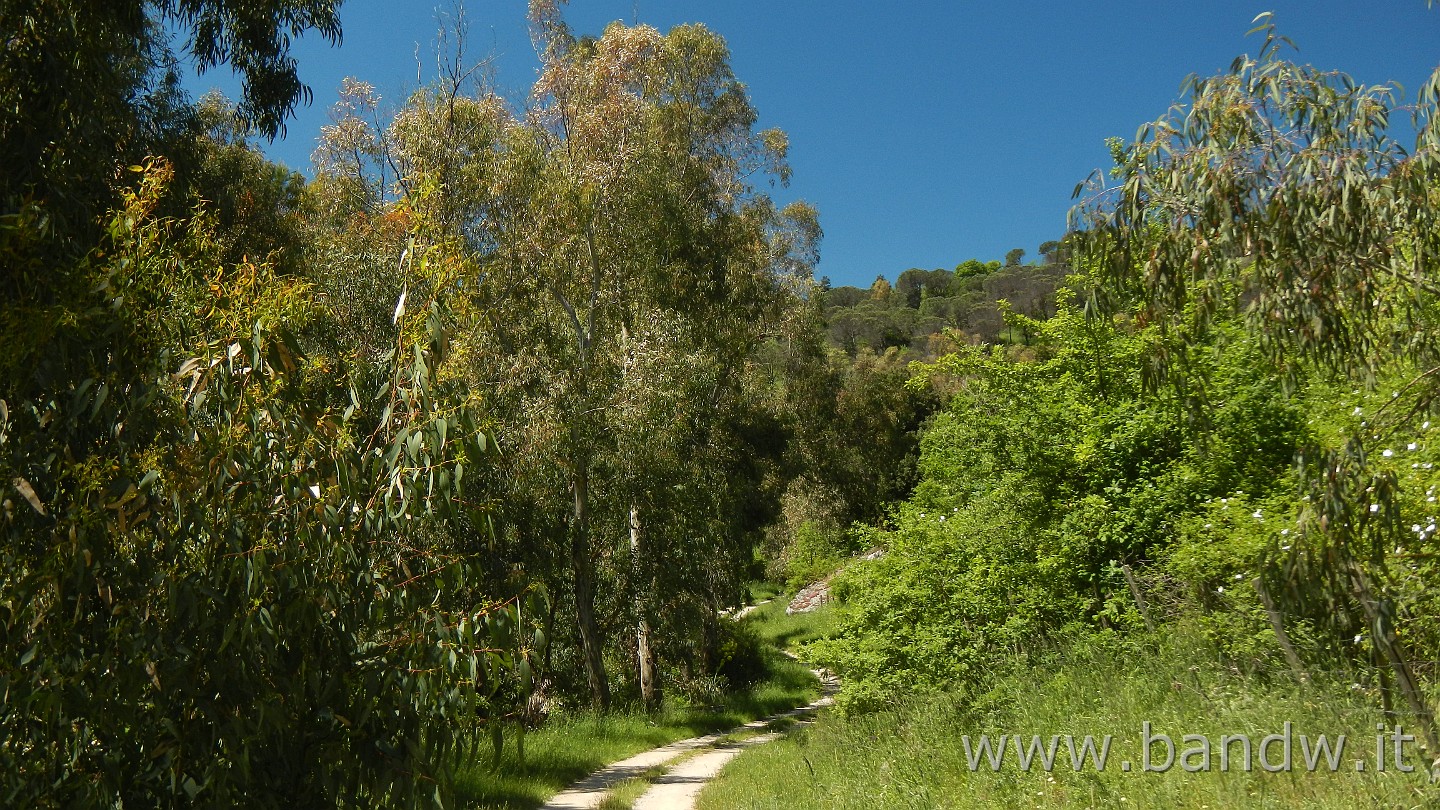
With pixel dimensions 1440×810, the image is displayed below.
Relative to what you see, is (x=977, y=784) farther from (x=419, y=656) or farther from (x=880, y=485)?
(x=880, y=485)

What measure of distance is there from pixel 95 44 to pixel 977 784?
6814 mm

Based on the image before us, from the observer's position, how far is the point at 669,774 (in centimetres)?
1273

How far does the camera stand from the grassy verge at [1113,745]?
5.03 metres

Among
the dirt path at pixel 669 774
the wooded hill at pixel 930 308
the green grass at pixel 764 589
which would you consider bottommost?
the dirt path at pixel 669 774

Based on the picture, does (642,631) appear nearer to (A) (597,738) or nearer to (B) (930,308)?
(A) (597,738)

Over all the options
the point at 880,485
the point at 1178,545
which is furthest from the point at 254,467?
the point at 880,485

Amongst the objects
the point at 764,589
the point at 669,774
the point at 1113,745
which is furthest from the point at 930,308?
the point at 1113,745

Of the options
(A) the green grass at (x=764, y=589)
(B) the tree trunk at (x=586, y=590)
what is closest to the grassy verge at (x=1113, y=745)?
(B) the tree trunk at (x=586, y=590)

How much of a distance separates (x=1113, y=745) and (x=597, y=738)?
32.3 ft

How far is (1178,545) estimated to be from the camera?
8.25 m

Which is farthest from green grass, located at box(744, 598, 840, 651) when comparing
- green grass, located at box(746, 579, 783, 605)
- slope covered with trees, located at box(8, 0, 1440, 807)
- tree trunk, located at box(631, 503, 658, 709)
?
slope covered with trees, located at box(8, 0, 1440, 807)

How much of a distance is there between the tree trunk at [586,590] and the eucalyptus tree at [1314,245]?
11651 mm

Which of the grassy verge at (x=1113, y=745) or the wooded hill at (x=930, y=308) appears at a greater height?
the wooded hill at (x=930, y=308)

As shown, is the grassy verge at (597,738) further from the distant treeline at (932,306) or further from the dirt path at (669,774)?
the distant treeline at (932,306)
